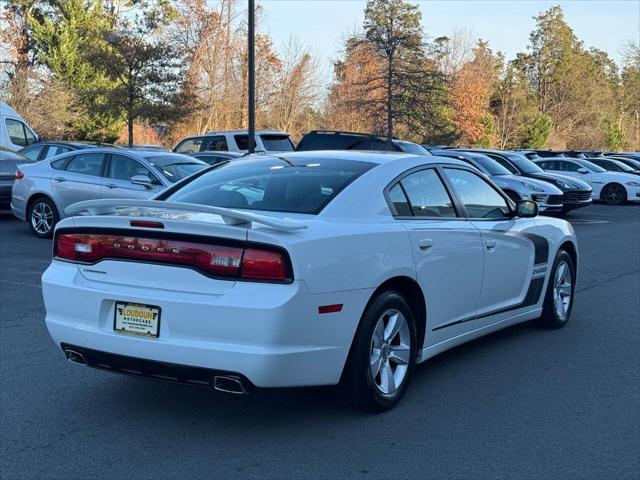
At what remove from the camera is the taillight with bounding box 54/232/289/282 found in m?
4.09

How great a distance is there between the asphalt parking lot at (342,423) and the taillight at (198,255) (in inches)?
37.3

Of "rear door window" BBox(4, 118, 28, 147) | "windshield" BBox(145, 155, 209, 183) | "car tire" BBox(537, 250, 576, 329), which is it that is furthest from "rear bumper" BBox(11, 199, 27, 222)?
"car tire" BBox(537, 250, 576, 329)

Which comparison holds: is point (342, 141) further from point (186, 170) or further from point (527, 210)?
point (527, 210)

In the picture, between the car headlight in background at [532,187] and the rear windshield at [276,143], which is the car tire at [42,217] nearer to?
the rear windshield at [276,143]

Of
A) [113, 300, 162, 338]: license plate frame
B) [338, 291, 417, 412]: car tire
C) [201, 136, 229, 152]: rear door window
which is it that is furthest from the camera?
[201, 136, 229, 152]: rear door window

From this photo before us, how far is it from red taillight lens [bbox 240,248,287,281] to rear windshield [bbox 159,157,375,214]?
2.39 ft

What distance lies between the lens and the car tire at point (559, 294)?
7.10 metres

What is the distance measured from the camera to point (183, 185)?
5.70 m

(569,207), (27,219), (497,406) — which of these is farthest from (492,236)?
(569,207)

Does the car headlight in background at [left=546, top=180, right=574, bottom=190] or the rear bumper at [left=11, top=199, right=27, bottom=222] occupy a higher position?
the car headlight in background at [left=546, top=180, right=574, bottom=190]

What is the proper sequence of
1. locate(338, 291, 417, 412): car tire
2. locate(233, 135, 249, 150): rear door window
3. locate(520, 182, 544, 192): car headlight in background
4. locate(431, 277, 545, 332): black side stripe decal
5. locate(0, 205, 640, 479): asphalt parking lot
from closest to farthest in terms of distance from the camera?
locate(0, 205, 640, 479): asphalt parking lot < locate(338, 291, 417, 412): car tire < locate(431, 277, 545, 332): black side stripe decal < locate(520, 182, 544, 192): car headlight in background < locate(233, 135, 249, 150): rear door window

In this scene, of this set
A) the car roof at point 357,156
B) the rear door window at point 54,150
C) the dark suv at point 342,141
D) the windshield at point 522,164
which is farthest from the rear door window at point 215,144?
the car roof at point 357,156

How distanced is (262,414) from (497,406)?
4.88 ft

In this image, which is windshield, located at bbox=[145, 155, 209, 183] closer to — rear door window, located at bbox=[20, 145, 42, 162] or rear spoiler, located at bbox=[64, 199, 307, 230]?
rear door window, located at bbox=[20, 145, 42, 162]
